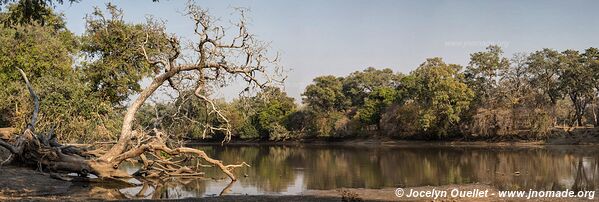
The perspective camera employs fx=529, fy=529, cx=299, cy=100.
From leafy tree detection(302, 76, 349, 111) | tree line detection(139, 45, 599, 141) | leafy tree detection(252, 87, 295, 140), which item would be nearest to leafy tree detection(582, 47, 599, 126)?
tree line detection(139, 45, 599, 141)

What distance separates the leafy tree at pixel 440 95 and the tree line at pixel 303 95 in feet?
0.44

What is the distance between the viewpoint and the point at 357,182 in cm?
2236

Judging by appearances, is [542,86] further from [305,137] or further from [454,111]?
[305,137]

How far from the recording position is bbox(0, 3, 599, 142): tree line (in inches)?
1079

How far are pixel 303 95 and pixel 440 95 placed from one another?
27.3 metres

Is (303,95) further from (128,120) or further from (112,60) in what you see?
(128,120)

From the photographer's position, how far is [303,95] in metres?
82.1

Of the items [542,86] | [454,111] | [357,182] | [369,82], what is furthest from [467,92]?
[357,182]

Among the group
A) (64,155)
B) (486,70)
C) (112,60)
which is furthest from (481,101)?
(64,155)

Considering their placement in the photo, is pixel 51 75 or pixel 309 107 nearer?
pixel 51 75

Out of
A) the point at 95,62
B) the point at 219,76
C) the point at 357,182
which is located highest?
the point at 95,62

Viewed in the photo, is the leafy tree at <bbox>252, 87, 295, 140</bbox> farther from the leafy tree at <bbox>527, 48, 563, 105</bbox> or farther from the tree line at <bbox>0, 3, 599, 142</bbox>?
the leafy tree at <bbox>527, 48, 563, 105</bbox>

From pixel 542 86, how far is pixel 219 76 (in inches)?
1987

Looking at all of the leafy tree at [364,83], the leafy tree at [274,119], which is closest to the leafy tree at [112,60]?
the leafy tree at [274,119]
